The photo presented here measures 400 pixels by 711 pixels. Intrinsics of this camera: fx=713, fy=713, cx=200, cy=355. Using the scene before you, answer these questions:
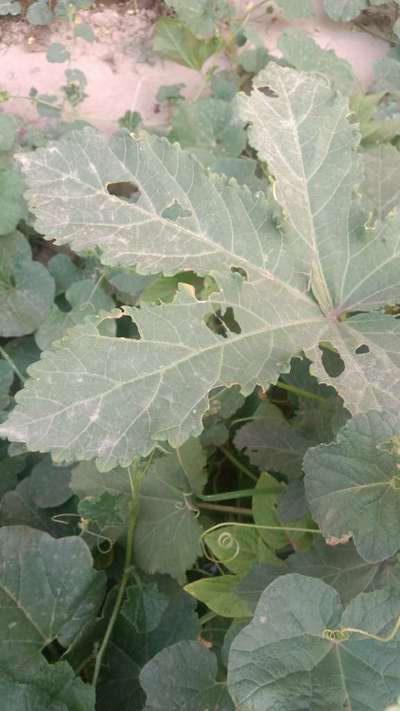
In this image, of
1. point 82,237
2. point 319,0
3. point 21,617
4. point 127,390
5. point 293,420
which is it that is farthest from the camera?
point 319,0

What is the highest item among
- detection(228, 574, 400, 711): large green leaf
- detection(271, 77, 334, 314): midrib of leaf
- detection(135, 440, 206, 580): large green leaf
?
detection(271, 77, 334, 314): midrib of leaf

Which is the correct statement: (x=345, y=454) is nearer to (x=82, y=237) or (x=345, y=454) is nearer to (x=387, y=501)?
(x=387, y=501)

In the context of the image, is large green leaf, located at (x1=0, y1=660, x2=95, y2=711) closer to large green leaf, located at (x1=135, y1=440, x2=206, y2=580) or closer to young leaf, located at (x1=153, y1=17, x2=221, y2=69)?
large green leaf, located at (x1=135, y1=440, x2=206, y2=580)

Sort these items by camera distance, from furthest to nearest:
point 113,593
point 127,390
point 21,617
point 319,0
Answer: point 319,0, point 113,593, point 21,617, point 127,390

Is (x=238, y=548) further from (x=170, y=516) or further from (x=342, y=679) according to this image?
(x=342, y=679)

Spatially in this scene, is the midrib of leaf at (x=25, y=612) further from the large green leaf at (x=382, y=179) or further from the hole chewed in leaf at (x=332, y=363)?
the large green leaf at (x=382, y=179)

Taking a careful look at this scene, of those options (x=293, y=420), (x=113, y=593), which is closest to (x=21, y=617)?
(x=113, y=593)

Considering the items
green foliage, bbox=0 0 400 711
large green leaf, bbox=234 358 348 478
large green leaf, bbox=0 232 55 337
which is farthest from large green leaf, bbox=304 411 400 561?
large green leaf, bbox=0 232 55 337
